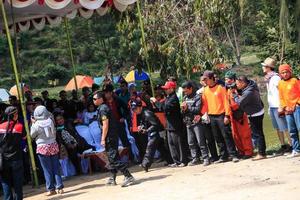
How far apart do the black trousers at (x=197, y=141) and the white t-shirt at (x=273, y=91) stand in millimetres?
1328

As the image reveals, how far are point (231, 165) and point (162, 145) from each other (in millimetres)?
1663

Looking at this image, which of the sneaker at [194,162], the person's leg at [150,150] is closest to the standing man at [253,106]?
the sneaker at [194,162]

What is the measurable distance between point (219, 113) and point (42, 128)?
3.11 meters

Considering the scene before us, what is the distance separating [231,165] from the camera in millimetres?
9391

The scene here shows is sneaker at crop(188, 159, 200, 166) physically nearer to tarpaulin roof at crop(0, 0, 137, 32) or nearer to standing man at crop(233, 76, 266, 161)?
standing man at crop(233, 76, 266, 161)

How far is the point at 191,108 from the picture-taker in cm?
980

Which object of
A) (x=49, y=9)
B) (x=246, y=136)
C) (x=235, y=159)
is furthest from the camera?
(x=49, y=9)

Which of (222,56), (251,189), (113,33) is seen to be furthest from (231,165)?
(113,33)

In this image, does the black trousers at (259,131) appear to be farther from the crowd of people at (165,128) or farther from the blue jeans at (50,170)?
the blue jeans at (50,170)

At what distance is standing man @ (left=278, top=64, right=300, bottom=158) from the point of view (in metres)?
8.96

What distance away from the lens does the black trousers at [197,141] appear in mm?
9836

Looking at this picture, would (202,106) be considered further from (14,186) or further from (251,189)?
(14,186)

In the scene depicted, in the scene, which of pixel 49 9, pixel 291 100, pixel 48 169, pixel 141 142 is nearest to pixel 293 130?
pixel 291 100

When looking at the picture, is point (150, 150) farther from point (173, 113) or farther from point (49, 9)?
point (49, 9)
